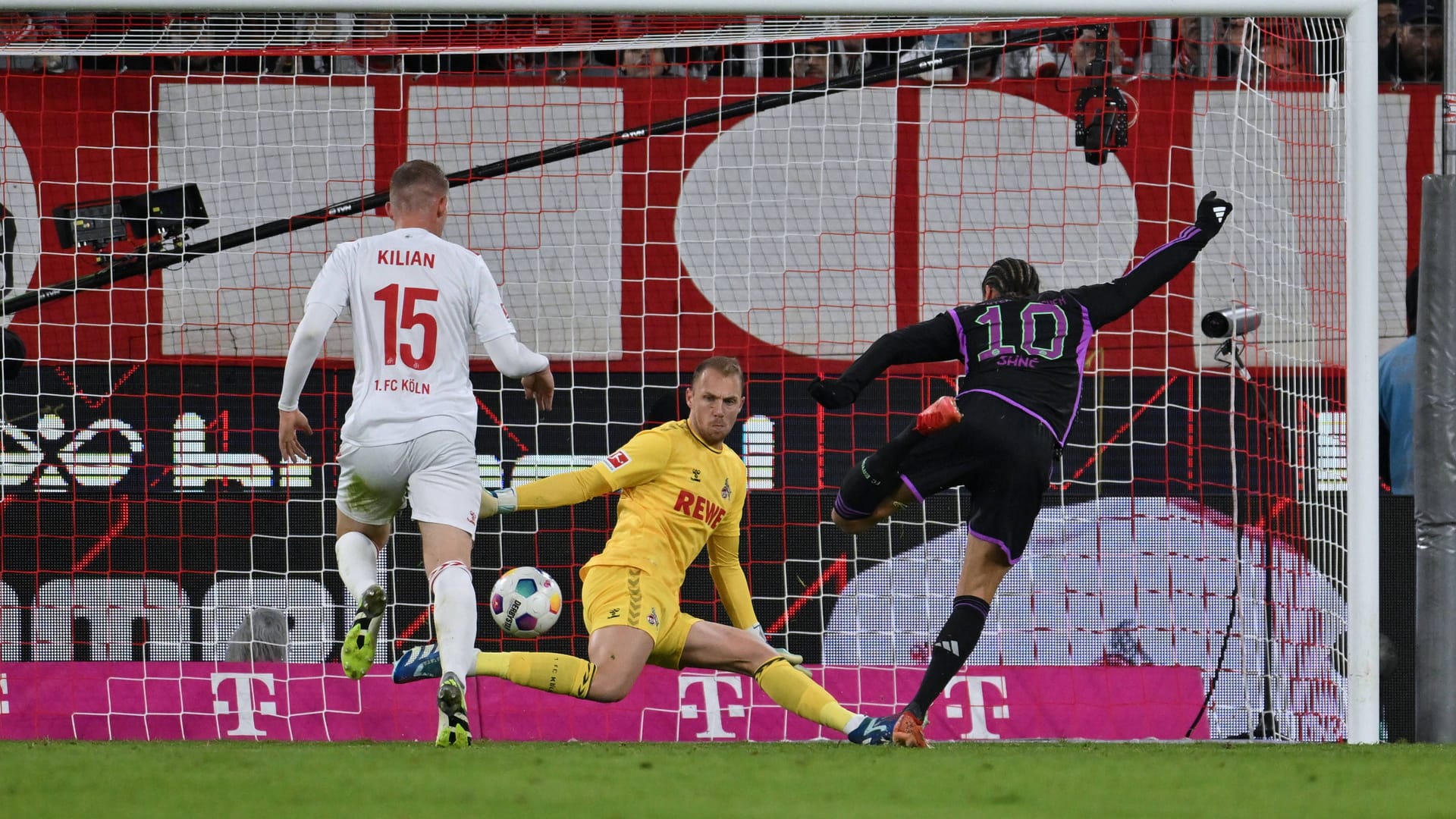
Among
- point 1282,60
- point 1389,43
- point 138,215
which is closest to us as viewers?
point 1282,60

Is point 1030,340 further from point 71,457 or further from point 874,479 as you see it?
point 71,457

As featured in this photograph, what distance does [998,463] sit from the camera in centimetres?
559

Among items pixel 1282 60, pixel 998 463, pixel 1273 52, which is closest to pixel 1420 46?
pixel 1273 52

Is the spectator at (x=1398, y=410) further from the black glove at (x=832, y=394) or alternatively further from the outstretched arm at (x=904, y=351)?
the black glove at (x=832, y=394)

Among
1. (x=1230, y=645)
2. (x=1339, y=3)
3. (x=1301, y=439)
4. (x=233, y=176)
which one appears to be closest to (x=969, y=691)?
(x=1230, y=645)

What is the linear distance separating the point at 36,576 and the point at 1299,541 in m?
5.44

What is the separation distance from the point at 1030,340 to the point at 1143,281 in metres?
0.45

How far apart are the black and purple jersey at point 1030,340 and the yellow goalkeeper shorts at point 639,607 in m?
1.19

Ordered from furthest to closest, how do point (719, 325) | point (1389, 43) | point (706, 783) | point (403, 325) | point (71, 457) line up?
point (1389, 43)
point (719, 325)
point (71, 457)
point (403, 325)
point (706, 783)

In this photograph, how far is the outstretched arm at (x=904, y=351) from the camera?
18.0 ft

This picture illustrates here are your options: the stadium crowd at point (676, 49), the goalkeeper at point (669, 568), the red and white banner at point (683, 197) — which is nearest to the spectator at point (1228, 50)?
the stadium crowd at point (676, 49)

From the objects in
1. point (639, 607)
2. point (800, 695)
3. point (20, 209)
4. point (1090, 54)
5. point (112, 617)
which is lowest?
point (800, 695)

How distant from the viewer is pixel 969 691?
24.4 feet

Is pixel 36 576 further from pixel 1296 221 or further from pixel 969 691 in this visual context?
pixel 1296 221
